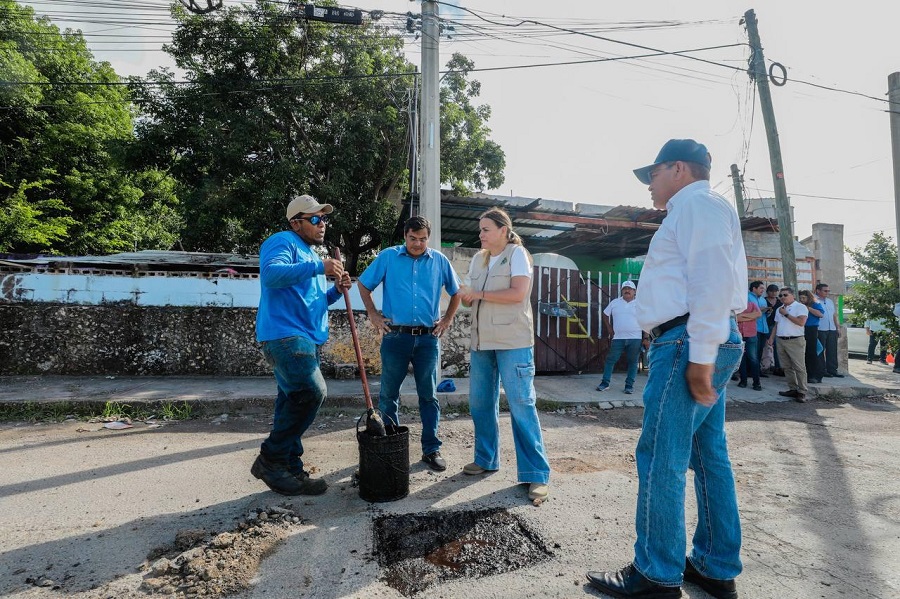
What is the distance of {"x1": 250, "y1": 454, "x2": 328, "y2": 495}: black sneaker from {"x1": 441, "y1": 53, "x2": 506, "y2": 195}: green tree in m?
13.2

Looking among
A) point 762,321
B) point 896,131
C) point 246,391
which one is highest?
point 896,131

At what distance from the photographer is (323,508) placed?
2844 millimetres

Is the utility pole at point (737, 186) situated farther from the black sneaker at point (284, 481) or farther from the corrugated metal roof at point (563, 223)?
the black sneaker at point (284, 481)

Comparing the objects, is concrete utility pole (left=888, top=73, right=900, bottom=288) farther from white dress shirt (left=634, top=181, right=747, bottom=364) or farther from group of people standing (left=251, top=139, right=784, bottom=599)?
white dress shirt (left=634, top=181, right=747, bottom=364)

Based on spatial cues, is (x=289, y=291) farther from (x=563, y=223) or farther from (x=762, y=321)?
(x=762, y=321)

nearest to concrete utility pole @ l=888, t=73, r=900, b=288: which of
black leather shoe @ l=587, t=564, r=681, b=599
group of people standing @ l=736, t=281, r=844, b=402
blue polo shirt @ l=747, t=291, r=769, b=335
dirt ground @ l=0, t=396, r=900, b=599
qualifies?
group of people standing @ l=736, t=281, r=844, b=402

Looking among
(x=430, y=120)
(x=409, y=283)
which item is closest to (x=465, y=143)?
(x=430, y=120)

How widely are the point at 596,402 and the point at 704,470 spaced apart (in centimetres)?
459

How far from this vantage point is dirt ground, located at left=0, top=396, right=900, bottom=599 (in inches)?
81.4

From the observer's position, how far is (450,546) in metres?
2.40

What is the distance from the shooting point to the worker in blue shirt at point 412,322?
11.9 feet

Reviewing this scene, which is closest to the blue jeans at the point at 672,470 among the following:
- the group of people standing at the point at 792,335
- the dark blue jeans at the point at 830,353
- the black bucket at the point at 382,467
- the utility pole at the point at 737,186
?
the black bucket at the point at 382,467

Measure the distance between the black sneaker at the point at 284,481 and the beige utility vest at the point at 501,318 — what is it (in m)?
1.43

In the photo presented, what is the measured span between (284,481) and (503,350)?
1688 millimetres
